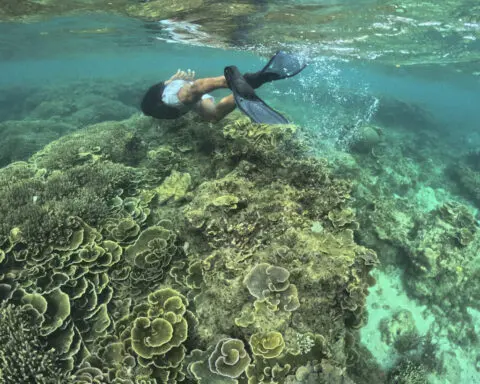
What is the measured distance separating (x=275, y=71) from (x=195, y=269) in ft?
13.7

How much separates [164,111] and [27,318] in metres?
5.97

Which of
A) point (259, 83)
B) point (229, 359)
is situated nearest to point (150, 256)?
point (229, 359)

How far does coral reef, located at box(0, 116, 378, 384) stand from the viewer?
4.15 m

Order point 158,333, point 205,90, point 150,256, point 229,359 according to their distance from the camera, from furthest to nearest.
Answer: point 205,90 → point 150,256 → point 158,333 → point 229,359

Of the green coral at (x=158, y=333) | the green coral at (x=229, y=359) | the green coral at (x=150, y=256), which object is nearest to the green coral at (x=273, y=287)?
the green coral at (x=229, y=359)

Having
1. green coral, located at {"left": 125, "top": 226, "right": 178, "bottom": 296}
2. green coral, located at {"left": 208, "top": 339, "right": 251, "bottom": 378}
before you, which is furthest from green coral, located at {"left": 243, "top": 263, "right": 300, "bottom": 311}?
green coral, located at {"left": 125, "top": 226, "right": 178, "bottom": 296}

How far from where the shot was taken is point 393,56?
29.5 metres

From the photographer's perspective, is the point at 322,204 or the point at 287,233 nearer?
the point at 287,233

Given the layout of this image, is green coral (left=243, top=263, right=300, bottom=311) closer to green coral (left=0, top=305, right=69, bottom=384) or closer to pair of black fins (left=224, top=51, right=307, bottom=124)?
pair of black fins (left=224, top=51, right=307, bottom=124)

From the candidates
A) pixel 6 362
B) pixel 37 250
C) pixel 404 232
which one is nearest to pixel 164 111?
pixel 37 250

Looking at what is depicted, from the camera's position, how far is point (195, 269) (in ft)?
17.1

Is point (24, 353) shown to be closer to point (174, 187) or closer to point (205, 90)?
point (174, 187)

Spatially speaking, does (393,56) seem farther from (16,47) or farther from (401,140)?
(16,47)

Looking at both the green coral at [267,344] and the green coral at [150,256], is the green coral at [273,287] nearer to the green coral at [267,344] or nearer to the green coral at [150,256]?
the green coral at [267,344]
